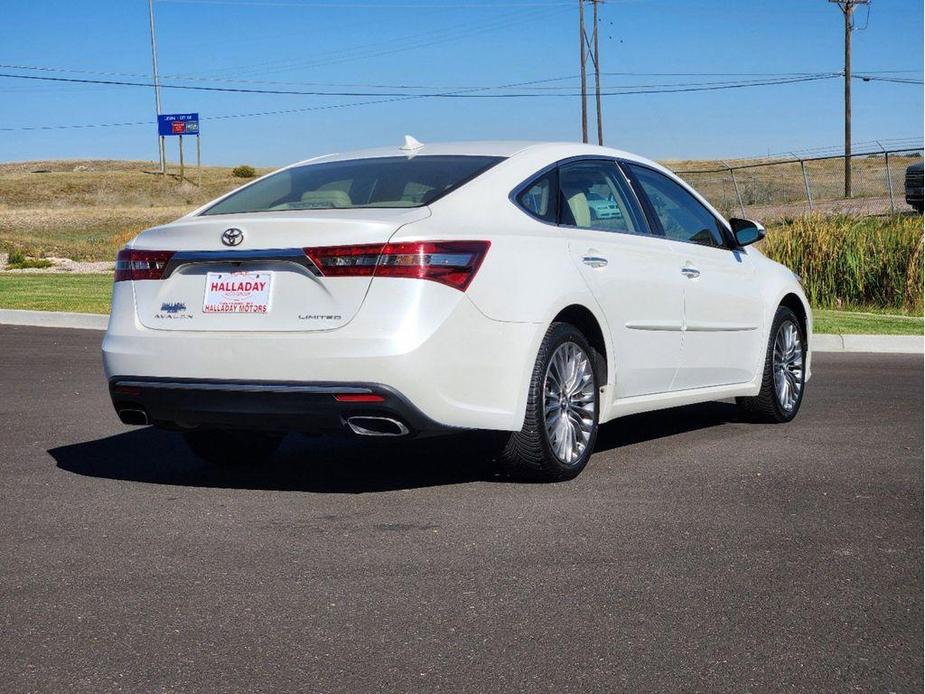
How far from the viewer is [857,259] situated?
65.2 feet

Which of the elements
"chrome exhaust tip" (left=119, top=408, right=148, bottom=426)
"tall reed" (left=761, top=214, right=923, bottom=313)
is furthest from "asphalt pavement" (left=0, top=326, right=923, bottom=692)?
"tall reed" (left=761, top=214, right=923, bottom=313)

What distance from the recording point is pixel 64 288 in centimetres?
2459

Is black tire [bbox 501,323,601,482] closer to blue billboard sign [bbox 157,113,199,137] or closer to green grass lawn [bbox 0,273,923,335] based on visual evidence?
green grass lawn [bbox 0,273,923,335]

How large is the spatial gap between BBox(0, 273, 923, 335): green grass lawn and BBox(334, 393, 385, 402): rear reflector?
1033 cm

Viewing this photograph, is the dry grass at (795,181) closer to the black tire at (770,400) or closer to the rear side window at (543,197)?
the black tire at (770,400)

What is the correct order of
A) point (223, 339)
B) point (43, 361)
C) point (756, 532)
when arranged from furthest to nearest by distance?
point (43, 361) → point (223, 339) → point (756, 532)

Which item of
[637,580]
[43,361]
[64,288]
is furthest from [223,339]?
[64,288]

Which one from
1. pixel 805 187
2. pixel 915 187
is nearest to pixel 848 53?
pixel 805 187

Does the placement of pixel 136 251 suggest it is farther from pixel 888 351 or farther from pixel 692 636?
pixel 888 351

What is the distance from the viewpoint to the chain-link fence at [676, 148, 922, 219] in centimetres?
3847

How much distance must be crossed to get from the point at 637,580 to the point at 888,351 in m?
10.5

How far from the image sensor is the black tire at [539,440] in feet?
21.2

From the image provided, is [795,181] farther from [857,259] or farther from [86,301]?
[86,301]

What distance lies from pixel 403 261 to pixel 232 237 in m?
0.82
